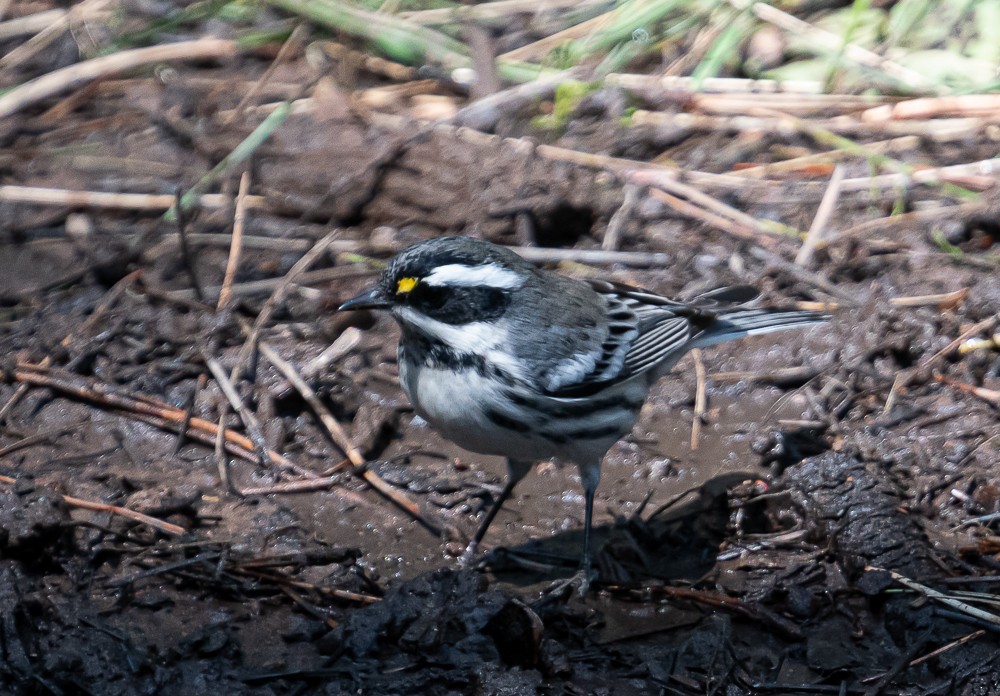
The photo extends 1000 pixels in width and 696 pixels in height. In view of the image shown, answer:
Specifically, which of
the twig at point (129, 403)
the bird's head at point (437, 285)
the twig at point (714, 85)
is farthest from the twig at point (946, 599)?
the twig at point (714, 85)

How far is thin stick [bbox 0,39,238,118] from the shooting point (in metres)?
7.90

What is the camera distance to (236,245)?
6.92 metres

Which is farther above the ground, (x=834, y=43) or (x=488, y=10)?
(x=488, y=10)

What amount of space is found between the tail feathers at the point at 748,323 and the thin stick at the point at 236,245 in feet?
8.53

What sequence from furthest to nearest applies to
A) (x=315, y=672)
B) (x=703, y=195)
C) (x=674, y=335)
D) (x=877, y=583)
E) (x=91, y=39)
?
1. (x=91, y=39)
2. (x=703, y=195)
3. (x=674, y=335)
4. (x=877, y=583)
5. (x=315, y=672)

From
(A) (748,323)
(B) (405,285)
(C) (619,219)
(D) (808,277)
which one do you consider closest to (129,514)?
(B) (405,285)

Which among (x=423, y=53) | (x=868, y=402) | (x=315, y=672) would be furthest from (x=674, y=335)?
(x=423, y=53)

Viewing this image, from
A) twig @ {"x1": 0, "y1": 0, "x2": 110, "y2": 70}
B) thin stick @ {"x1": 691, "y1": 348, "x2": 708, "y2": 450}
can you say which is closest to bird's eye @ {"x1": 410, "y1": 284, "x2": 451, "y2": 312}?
thin stick @ {"x1": 691, "y1": 348, "x2": 708, "y2": 450}

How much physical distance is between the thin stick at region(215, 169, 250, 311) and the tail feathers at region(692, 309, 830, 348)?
2599mm

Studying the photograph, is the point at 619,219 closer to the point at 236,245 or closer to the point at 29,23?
the point at 236,245

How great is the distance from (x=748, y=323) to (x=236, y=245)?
9.87ft

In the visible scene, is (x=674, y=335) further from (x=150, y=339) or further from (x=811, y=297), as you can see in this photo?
(x=150, y=339)

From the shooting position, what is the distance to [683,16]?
8773 millimetres

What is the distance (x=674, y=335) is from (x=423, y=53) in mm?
3816
